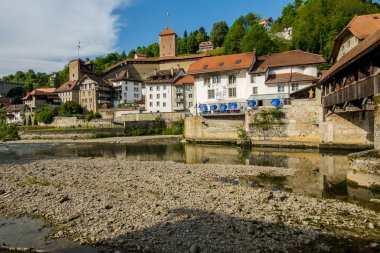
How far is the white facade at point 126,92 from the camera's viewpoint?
8061cm

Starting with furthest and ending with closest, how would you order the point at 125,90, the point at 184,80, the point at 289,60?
1. the point at 125,90
2. the point at 184,80
3. the point at 289,60

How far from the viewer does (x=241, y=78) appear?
4334 centimetres

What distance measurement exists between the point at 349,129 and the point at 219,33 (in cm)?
10513

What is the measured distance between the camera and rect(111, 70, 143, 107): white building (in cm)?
8050

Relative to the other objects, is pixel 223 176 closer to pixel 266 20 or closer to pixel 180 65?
pixel 180 65

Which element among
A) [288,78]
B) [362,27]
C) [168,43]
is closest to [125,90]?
[168,43]

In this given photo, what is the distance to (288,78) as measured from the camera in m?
39.5

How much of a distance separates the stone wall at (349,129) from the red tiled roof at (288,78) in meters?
10.9

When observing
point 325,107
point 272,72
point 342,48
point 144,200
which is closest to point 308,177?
Result: point 144,200

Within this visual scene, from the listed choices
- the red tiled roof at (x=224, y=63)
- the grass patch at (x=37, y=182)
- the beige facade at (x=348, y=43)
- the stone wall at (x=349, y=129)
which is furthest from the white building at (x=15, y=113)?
the beige facade at (x=348, y=43)

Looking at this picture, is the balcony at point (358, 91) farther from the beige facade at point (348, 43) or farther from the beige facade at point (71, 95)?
the beige facade at point (71, 95)

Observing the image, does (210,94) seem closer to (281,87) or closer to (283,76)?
(281,87)

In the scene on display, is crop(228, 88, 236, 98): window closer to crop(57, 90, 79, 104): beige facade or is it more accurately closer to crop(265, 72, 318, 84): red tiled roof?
crop(265, 72, 318, 84): red tiled roof

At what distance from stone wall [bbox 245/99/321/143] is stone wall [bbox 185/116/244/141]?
4.71 metres
